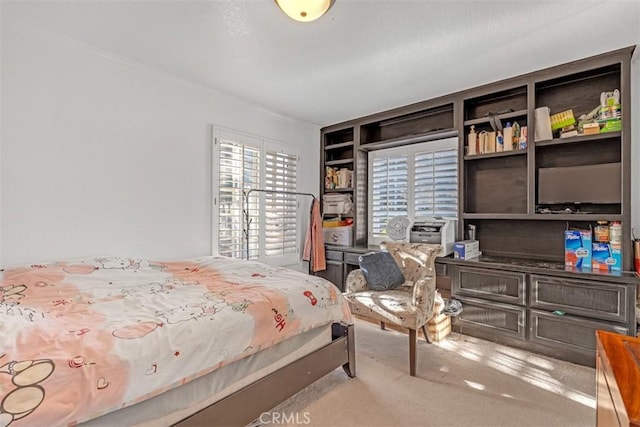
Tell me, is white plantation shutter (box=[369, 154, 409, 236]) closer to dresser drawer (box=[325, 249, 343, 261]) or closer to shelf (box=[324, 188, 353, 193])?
shelf (box=[324, 188, 353, 193])

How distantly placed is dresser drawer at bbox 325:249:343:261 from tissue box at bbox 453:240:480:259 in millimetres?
1468

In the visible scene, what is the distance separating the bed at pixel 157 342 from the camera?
1073mm

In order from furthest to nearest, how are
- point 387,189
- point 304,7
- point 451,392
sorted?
point 387,189 → point 451,392 → point 304,7

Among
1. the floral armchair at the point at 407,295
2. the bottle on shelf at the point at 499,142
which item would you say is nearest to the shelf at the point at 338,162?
the floral armchair at the point at 407,295

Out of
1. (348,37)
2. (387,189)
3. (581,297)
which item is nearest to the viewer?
(348,37)


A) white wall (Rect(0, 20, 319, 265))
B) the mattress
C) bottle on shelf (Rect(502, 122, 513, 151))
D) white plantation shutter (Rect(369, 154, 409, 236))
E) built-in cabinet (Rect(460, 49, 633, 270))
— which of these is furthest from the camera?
white plantation shutter (Rect(369, 154, 409, 236))

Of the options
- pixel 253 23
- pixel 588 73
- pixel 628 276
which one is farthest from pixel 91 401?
pixel 588 73

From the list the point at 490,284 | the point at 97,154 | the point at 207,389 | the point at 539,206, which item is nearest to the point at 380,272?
the point at 490,284

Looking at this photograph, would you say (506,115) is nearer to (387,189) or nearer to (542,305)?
(387,189)

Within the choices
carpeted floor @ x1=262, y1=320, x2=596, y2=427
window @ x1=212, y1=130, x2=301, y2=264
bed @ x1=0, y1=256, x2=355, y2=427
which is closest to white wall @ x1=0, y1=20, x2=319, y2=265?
window @ x1=212, y1=130, x2=301, y2=264

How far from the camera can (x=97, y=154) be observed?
102 inches

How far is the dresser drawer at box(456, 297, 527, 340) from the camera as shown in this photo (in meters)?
2.78

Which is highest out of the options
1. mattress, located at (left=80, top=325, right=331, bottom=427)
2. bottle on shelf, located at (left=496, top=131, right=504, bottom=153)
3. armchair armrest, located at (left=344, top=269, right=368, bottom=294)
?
bottle on shelf, located at (left=496, top=131, right=504, bottom=153)

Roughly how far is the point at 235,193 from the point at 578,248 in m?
3.31
